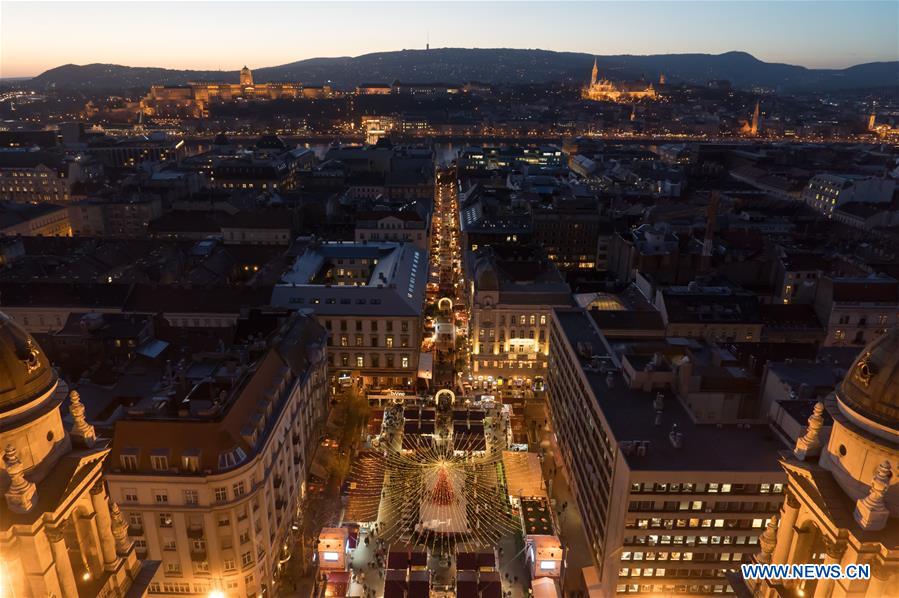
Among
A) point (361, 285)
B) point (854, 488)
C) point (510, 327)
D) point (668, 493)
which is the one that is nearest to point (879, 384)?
point (854, 488)

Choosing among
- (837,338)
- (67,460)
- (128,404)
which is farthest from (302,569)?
(837,338)

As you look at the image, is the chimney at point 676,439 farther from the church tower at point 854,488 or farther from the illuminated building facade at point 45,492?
the illuminated building facade at point 45,492

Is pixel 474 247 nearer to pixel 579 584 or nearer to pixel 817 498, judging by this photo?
pixel 579 584

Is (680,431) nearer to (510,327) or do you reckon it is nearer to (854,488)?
(854,488)

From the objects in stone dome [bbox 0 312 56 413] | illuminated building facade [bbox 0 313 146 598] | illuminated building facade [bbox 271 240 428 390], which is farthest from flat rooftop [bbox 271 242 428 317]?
stone dome [bbox 0 312 56 413]

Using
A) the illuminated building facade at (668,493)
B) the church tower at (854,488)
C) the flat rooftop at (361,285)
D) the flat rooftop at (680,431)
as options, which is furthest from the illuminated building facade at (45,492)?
the flat rooftop at (361,285)

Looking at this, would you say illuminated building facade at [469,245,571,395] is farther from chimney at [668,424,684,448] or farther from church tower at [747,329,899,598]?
church tower at [747,329,899,598]

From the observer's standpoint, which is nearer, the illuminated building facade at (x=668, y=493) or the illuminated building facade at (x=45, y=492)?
the illuminated building facade at (x=45, y=492)
